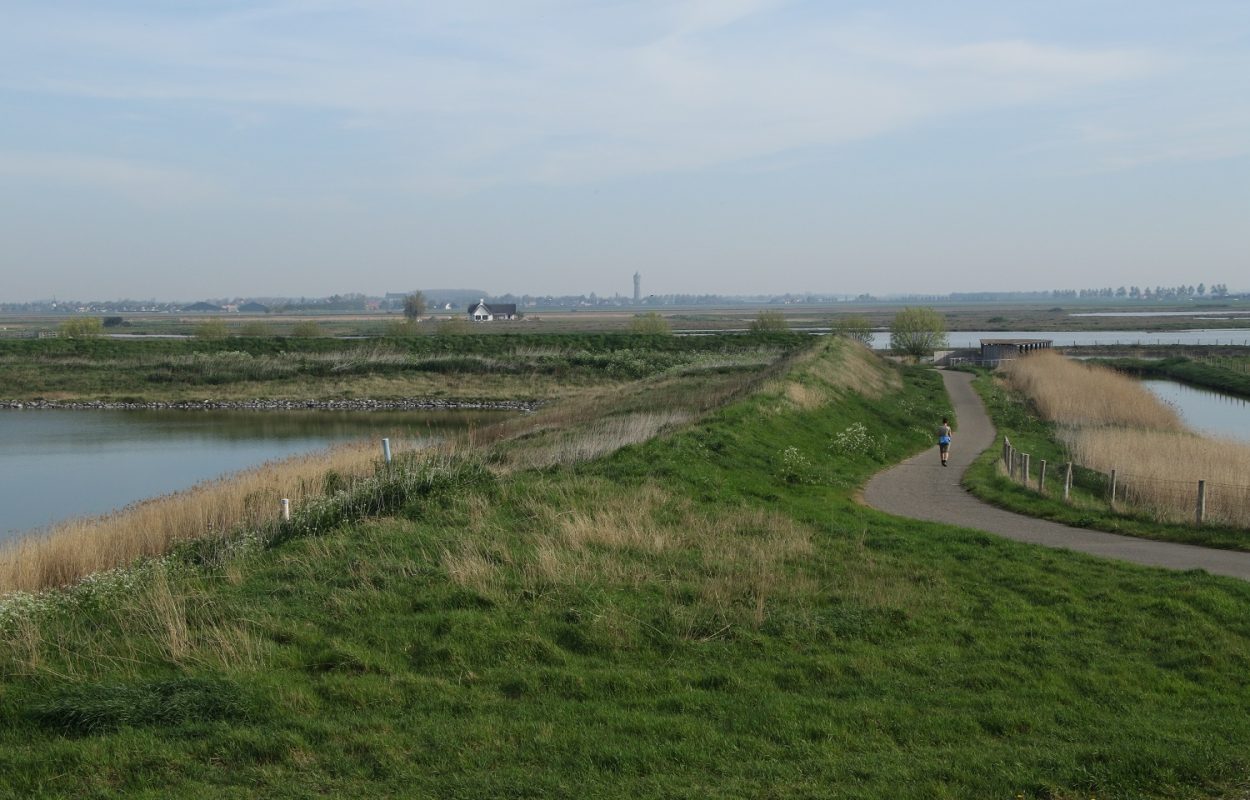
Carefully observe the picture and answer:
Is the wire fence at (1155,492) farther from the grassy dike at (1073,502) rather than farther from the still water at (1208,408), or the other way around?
the still water at (1208,408)

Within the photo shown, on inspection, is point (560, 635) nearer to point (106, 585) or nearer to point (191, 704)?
point (191, 704)

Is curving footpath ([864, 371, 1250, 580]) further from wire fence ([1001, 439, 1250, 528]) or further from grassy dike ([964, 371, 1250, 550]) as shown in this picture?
wire fence ([1001, 439, 1250, 528])

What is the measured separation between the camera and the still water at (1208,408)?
144ft

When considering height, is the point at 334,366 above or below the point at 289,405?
above

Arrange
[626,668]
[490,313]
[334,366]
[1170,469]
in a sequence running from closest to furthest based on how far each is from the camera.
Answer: [626,668]
[1170,469]
[334,366]
[490,313]

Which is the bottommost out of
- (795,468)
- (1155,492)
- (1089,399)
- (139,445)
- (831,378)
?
(139,445)

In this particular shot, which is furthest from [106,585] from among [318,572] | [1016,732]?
[1016,732]

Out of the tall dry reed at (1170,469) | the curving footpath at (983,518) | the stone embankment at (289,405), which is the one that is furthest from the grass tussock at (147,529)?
the stone embankment at (289,405)

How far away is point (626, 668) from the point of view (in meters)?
9.50

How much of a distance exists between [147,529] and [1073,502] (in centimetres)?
1611

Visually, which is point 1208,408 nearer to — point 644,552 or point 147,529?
point 644,552

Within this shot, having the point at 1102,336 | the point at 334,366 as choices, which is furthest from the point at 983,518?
the point at 1102,336

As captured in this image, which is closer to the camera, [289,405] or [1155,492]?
[1155,492]

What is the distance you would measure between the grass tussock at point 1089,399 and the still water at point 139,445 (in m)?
23.9
